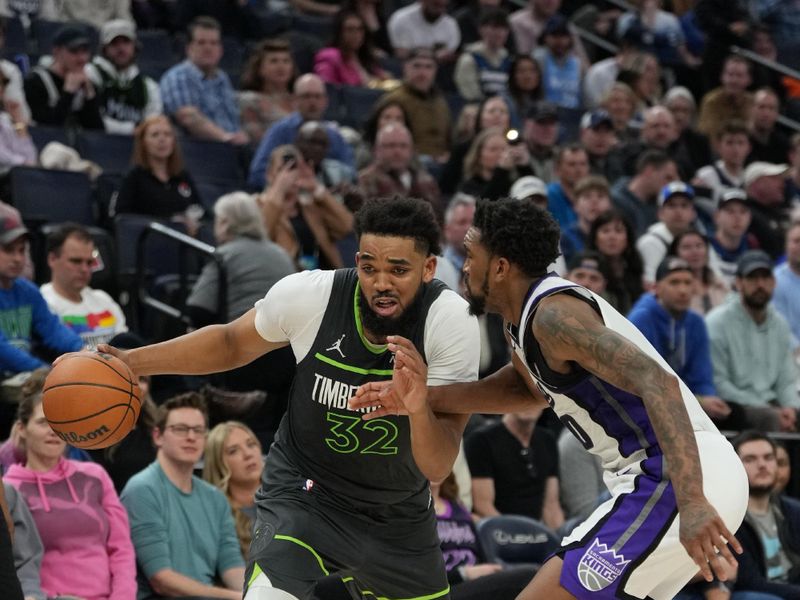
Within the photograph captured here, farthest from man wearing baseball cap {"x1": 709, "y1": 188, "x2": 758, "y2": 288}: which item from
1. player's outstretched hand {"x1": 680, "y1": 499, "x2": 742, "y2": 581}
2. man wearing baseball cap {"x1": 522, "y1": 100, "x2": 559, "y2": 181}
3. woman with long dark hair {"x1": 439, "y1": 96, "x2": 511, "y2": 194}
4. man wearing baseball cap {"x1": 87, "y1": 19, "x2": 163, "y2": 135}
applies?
player's outstretched hand {"x1": 680, "y1": 499, "x2": 742, "y2": 581}

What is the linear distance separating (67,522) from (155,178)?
3.85m

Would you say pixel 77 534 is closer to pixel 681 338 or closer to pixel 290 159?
pixel 290 159

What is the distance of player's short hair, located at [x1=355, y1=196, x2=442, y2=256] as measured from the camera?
5.16 m

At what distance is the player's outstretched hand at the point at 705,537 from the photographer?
4.25 meters

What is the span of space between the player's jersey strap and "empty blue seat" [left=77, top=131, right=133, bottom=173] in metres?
5.89

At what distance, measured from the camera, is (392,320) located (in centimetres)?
521

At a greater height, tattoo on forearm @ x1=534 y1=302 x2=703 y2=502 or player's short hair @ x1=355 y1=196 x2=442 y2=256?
player's short hair @ x1=355 y1=196 x2=442 y2=256

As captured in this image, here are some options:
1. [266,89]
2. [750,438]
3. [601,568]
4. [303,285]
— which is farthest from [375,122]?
[601,568]

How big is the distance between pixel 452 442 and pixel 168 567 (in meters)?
2.72

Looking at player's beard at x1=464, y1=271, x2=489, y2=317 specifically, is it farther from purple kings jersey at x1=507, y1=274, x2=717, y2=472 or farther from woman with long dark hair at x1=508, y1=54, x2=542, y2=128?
woman with long dark hair at x1=508, y1=54, x2=542, y2=128

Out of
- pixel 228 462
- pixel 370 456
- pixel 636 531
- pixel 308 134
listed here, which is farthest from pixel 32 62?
pixel 636 531

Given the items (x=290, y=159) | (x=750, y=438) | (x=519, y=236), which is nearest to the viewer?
(x=519, y=236)

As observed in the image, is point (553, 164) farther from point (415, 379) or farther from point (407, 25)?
point (415, 379)

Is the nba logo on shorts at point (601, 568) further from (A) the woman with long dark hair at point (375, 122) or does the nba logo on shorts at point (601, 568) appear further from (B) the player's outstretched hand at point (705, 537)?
(A) the woman with long dark hair at point (375, 122)
